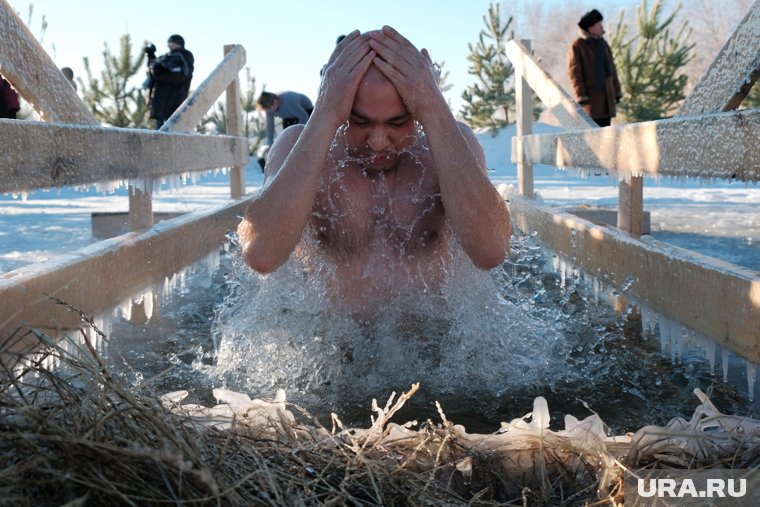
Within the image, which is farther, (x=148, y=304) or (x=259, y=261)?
(x=148, y=304)

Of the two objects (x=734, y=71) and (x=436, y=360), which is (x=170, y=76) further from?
(x=734, y=71)

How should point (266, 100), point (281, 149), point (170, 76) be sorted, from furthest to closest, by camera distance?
point (170, 76) < point (266, 100) < point (281, 149)

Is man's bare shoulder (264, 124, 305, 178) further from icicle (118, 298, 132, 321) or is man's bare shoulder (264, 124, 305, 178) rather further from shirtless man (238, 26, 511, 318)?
icicle (118, 298, 132, 321)

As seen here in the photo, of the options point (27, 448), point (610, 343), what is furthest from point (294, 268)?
point (27, 448)

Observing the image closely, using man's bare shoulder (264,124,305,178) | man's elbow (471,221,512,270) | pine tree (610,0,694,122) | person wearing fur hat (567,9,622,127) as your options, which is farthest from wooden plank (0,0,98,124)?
Result: pine tree (610,0,694,122)

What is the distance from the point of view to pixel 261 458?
3.81 feet

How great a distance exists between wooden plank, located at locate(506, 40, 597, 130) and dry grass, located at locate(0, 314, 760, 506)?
2.52 metres

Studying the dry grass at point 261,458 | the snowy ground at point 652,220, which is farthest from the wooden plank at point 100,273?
the snowy ground at point 652,220

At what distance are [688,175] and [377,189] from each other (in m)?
1.00

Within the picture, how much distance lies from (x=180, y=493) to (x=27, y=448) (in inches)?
9.5

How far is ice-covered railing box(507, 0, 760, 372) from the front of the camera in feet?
6.20

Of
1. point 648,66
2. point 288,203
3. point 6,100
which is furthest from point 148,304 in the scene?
point 648,66

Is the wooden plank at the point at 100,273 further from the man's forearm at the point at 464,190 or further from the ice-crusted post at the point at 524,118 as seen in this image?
the ice-crusted post at the point at 524,118

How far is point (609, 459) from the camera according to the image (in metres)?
1.30
